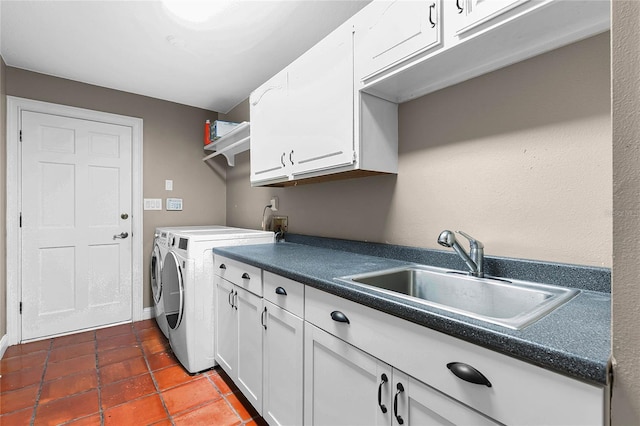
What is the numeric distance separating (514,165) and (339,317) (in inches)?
36.8

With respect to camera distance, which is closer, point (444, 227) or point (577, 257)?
point (577, 257)

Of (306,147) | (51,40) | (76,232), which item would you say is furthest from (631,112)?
(76,232)

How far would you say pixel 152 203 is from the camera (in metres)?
3.18

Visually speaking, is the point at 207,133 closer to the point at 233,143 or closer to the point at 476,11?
the point at 233,143

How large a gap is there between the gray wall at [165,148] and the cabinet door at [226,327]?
1548 mm

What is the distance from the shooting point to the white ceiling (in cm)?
180

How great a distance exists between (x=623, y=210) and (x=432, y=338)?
499 mm

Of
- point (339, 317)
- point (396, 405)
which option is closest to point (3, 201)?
point (339, 317)

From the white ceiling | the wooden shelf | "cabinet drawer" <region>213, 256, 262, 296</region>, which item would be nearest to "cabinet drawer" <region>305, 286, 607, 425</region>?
"cabinet drawer" <region>213, 256, 262, 296</region>

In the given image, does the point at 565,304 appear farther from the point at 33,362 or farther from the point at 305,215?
the point at 33,362

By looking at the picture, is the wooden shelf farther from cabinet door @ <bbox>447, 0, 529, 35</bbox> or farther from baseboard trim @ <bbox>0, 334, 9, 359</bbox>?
baseboard trim @ <bbox>0, 334, 9, 359</bbox>

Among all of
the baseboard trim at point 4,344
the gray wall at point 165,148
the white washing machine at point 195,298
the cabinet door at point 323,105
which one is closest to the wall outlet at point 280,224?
the white washing machine at point 195,298

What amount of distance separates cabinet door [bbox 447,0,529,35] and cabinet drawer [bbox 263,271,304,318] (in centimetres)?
114

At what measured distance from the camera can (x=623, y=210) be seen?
0.52m
